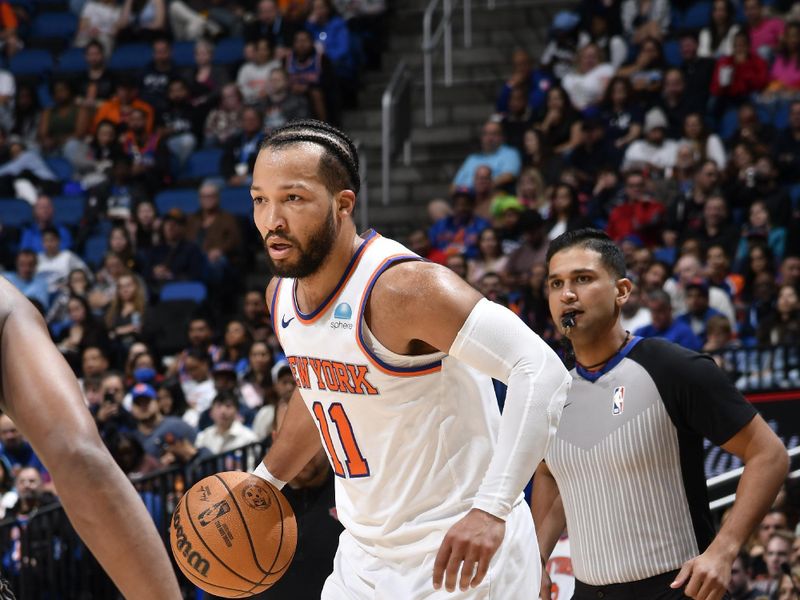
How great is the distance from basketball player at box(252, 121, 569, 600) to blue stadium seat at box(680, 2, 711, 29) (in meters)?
10.3

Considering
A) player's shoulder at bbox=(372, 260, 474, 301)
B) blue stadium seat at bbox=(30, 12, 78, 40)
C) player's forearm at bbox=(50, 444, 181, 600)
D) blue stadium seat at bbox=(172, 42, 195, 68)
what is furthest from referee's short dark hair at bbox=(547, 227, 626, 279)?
blue stadium seat at bbox=(30, 12, 78, 40)

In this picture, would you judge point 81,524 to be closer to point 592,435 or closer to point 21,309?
point 21,309

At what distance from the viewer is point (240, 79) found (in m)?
14.7

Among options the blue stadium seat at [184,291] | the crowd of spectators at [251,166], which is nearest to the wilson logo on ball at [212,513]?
the crowd of spectators at [251,166]

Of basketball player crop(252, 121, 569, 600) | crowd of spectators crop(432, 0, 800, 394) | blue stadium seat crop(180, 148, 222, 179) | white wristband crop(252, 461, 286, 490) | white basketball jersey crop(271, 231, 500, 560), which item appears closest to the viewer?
basketball player crop(252, 121, 569, 600)

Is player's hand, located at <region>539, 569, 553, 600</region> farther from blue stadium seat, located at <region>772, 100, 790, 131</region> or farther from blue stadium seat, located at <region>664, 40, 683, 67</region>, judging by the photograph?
blue stadium seat, located at <region>664, 40, 683, 67</region>

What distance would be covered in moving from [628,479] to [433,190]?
983cm

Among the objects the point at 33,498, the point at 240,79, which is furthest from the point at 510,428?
the point at 240,79

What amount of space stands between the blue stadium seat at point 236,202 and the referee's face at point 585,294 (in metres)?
9.31

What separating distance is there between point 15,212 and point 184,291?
2.89m

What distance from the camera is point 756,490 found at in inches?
151

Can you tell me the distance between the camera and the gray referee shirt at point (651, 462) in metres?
3.98

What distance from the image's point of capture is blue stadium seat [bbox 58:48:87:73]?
52.7ft

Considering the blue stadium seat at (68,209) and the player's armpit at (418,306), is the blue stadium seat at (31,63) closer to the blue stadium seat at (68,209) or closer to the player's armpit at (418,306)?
the blue stadium seat at (68,209)
